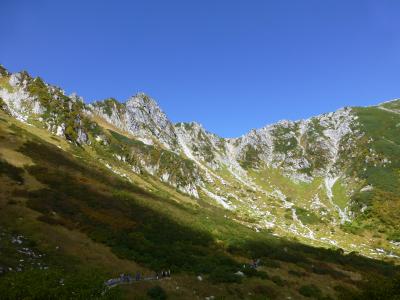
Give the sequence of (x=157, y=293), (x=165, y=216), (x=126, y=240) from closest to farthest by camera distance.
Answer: (x=157, y=293), (x=126, y=240), (x=165, y=216)

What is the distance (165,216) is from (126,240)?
1658 cm

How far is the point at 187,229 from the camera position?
50.7 m

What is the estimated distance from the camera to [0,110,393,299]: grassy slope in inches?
1153

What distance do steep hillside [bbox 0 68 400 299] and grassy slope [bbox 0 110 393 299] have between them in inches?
7.4

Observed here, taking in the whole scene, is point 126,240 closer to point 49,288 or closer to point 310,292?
point 310,292

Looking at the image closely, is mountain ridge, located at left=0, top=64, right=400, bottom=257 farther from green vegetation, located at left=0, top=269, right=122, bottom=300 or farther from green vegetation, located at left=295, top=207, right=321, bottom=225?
green vegetation, located at left=0, top=269, right=122, bottom=300

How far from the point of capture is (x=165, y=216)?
177 feet

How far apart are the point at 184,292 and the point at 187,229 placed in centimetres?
2437

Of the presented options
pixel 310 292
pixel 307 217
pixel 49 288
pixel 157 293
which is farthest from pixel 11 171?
pixel 307 217

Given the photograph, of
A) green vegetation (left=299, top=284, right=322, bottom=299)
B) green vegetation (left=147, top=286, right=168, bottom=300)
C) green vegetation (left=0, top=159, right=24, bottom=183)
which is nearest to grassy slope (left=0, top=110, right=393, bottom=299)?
green vegetation (left=0, top=159, right=24, bottom=183)

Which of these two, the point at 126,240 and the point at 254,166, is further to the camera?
the point at 254,166

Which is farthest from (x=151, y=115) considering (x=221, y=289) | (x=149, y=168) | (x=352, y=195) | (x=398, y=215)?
(x=221, y=289)

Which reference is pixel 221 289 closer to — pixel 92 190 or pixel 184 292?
pixel 184 292

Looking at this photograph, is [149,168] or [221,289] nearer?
[221,289]
